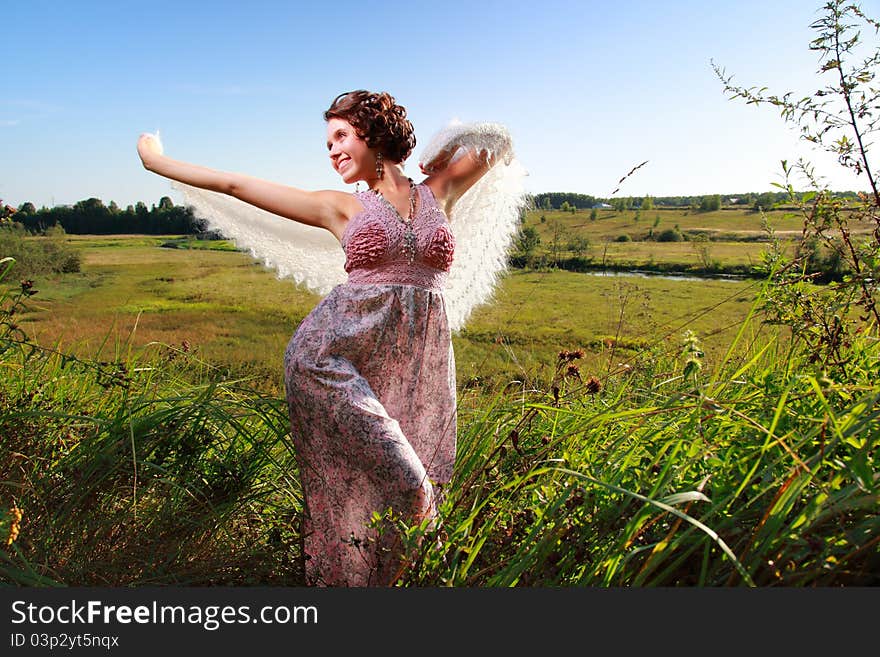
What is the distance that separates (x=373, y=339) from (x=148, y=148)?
1.50m

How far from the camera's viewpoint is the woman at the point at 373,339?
2398 millimetres

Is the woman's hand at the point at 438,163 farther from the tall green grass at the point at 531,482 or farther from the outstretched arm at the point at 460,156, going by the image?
the tall green grass at the point at 531,482

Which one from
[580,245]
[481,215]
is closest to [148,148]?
[481,215]

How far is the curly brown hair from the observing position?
2.74 meters

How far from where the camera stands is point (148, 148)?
3.05 m

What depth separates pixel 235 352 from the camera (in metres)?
6.46

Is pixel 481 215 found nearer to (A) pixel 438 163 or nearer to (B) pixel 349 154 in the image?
(A) pixel 438 163

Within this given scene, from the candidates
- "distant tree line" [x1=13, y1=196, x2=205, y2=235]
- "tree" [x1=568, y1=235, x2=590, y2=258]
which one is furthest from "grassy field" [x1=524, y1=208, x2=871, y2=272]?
"distant tree line" [x1=13, y1=196, x2=205, y2=235]

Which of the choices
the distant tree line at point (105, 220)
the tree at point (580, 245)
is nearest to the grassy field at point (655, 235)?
the tree at point (580, 245)

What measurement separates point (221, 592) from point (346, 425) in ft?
2.49

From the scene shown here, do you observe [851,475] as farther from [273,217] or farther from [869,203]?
[273,217]

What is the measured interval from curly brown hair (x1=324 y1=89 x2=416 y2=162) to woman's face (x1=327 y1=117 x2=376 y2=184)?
0.03 metres

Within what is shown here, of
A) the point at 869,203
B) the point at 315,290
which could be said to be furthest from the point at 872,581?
the point at 315,290

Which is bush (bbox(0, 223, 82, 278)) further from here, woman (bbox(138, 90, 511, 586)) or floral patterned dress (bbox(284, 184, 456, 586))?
floral patterned dress (bbox(284, 184, 456, 586))
